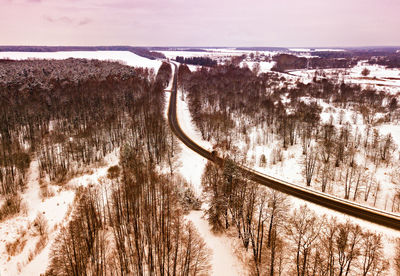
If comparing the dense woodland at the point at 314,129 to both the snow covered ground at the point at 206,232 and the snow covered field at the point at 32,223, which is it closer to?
the snow covered ground at the point at 206,232

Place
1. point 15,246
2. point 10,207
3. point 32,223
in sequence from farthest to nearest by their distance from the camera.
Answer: point 10,207 < point 32,223 < point 15,246

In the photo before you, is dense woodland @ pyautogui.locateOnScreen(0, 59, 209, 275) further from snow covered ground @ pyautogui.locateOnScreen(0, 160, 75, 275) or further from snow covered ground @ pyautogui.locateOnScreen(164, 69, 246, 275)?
snow covered ground @ pyautogui.locateOnScreen(0, 160, 75, 275)

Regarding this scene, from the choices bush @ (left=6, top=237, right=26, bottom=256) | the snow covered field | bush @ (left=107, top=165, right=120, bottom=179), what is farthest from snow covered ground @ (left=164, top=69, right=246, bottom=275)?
bush @ (left=6, top=237, right=26, bottom=256)

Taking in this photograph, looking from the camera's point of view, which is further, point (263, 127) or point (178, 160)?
point (263, 127)

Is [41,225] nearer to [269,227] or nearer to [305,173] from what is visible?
[269,227]

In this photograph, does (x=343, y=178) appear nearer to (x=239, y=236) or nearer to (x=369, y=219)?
(x=369, y=219)

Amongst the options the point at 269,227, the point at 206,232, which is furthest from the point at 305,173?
the point at 206,232

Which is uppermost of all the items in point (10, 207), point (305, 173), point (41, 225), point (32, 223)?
point (305, 173)

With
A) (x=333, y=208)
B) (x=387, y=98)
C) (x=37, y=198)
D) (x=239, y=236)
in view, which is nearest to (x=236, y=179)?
(x=239, y=236)

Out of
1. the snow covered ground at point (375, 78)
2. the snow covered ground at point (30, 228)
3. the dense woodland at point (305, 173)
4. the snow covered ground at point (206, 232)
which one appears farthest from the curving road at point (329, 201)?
the snow covered ground at point (375, 78)
